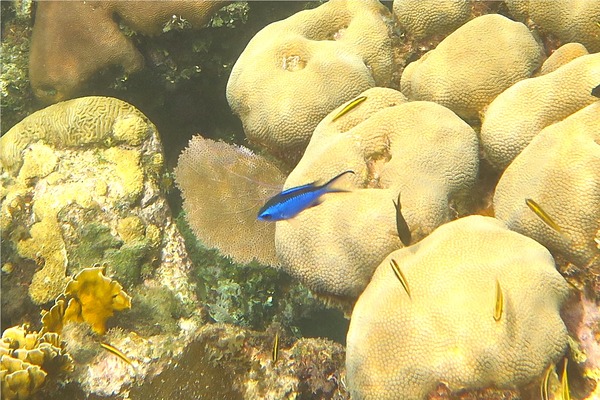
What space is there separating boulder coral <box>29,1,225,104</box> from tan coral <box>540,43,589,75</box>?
135 inches

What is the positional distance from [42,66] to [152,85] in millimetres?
1206

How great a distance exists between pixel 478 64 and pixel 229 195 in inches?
101

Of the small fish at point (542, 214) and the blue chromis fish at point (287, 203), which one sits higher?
the blue chromis fish at point (287, 203)

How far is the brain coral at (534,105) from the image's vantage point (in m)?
2.72

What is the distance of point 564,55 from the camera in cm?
316

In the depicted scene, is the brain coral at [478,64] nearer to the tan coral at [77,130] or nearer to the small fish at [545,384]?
the small fish at [545,384]

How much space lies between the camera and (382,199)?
2709 millimetres

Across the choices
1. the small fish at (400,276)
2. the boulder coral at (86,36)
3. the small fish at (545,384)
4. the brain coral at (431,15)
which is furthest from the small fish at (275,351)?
the boulder coral at (86,36)

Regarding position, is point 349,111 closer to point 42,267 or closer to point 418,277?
point 418,277

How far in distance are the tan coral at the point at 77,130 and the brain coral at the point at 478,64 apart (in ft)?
9.65

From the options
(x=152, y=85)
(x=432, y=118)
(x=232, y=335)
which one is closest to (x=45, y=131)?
(x=152, y=85)

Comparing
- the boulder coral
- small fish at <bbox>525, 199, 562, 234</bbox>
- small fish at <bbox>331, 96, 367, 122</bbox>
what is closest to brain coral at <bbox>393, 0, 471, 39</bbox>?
small fish at <bbox>331, 96, 367, 122</bbox>

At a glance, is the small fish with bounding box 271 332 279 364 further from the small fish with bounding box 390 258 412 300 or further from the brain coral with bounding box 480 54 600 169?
the brain coral with bounding box 480 54 600 169

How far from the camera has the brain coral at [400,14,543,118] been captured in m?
3.16
